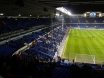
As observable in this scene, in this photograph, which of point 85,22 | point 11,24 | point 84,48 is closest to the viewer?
point 11,24

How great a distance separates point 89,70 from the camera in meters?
7.79

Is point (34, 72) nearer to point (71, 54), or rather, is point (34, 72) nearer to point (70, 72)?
point (70, 72)

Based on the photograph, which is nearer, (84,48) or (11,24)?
(11,24)

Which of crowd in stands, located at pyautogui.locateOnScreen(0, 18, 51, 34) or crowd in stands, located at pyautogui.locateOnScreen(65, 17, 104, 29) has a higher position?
crowd in stands, located at pyautogui.locateOnScreen(0, 18, 51, 34)

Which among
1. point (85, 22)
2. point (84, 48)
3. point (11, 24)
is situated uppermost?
point (11, 24)

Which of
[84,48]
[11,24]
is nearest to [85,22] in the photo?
[84,48]

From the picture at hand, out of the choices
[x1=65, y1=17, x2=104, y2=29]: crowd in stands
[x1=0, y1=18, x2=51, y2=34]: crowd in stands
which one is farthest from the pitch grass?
[x1=65, y1=17, x2=104, y2=29]: crowd in stands

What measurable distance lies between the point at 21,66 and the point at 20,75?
1019 millimetres

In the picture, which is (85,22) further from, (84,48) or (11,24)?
(11,24)

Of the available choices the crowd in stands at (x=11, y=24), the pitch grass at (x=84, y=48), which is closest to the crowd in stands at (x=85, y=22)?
the pitch grass at (x=84, y=48)

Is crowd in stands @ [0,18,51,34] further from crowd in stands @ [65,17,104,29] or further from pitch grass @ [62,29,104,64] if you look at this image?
crowd in stands @ [65,17,104,29]

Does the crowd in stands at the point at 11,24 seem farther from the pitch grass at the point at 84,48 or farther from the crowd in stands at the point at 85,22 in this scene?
the crowd in stands at the point at 85,22

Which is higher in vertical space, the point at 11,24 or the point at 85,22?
the point at 11,24

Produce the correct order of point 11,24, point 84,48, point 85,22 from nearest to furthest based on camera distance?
point 11,24, point 84,48, point 85,22
